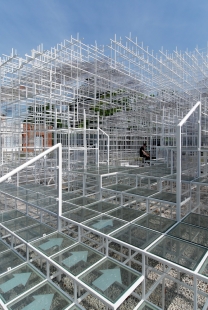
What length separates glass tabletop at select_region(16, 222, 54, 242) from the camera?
286 cm

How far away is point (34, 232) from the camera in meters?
2.98

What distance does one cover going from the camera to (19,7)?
566 centimetres

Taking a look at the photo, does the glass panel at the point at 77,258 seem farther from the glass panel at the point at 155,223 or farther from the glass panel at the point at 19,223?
the glass panel at the point at 19,223

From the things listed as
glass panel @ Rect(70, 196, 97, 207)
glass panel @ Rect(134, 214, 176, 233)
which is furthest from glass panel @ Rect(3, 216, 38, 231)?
glass panel @ Rect(134, 214, 176, 233)

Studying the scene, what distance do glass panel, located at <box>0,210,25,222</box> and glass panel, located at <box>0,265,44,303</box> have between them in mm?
1300

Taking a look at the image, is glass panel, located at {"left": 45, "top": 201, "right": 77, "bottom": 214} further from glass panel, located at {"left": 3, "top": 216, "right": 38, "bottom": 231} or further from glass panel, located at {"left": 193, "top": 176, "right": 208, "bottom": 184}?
glass panel, located at {"left": 193, "top": 176, "right": 208, "bottom": 184}

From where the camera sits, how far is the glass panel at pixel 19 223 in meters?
3.17

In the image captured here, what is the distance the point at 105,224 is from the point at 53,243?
2.59 ft

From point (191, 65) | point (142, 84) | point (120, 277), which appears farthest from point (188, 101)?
point (120, 277)

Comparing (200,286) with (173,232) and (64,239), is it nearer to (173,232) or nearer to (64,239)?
(173,232)

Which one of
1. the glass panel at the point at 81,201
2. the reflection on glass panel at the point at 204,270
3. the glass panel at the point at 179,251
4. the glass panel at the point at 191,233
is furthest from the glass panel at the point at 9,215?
the reflection on glass panel at the point at 204,270

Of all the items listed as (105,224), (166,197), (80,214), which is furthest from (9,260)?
(166,197)

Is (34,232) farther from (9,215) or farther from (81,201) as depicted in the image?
(81,201)

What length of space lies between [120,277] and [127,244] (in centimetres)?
42
